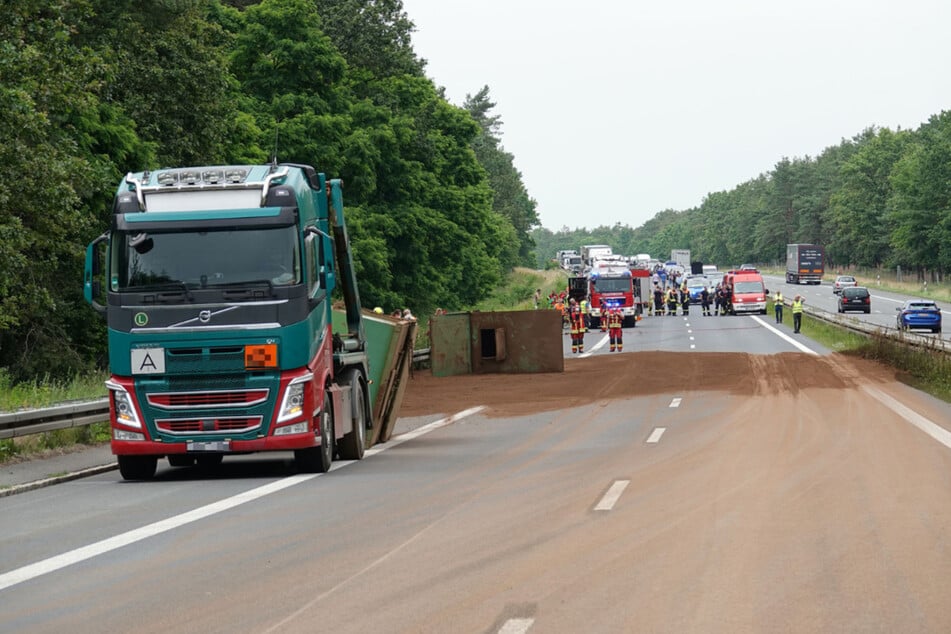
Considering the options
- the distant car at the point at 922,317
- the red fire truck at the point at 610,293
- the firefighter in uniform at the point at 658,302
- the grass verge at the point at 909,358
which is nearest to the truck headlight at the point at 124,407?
the grass verge at the point at 909,358

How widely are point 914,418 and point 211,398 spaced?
11287 mm

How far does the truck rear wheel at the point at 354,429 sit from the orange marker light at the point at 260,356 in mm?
2300

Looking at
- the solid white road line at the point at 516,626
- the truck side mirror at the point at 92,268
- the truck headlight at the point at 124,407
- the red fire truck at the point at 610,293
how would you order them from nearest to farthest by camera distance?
the solid white road line at the point at 516,626, the truck side mirror at the point at 92,268, the truck headlight at the point at 124,407, the red fire truck at the point at 610,293

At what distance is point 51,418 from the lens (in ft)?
59.1

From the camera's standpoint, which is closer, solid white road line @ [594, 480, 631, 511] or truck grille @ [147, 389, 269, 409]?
solid white road line @ [594, 480, 631, 511]

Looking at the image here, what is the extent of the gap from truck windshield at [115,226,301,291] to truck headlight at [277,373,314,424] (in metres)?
1.10

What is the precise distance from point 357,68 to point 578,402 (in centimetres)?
4208

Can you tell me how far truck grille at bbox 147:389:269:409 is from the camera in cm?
1558

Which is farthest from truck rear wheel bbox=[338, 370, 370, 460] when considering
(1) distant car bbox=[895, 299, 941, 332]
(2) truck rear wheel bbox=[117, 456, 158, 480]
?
(1) distant car bbox=[895, 299, 941, 332]

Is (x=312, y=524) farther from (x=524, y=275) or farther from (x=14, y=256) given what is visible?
(x=524, y=275)

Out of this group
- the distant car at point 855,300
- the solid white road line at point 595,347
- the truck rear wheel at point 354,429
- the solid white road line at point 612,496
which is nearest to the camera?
the solid white road line at point 612,496

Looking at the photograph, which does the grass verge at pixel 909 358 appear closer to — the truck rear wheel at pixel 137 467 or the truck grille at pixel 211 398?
the truck grille at pixel 211 398

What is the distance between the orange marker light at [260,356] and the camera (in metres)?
15.5

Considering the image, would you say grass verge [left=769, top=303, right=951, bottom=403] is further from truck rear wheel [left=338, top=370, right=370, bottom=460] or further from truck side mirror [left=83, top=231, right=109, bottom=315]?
truck side mirror [left=83, top=231, right=109, bottom=315]
